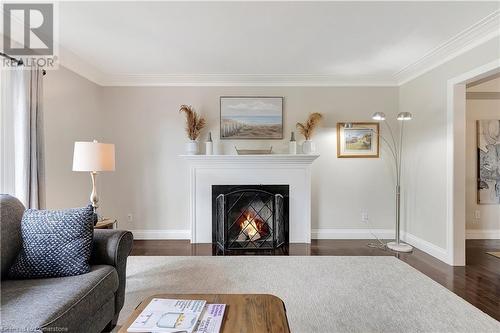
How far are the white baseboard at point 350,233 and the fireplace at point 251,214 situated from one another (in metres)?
0.61

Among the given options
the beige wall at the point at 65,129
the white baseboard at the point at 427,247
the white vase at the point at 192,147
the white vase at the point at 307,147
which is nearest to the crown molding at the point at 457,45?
the white vase at the point at 307,147

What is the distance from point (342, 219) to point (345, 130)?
4.67ft

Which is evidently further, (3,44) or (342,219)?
(342,219)

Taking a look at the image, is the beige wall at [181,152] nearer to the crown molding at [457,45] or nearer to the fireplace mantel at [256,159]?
the fireplace mantel at [256,159]

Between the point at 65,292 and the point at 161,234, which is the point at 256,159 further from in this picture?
the point at 65,292

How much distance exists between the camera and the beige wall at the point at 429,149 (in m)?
3.24

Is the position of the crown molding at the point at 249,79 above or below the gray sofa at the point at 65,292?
above

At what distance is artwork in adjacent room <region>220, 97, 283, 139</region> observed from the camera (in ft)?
13.6

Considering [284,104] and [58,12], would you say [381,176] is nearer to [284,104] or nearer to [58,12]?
[284,104]

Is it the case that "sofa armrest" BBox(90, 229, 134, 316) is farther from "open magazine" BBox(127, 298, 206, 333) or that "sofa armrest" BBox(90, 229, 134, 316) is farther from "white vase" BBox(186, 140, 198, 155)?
"white vase" BBox(186, 140, 198, 155)

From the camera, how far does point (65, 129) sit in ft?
10.8

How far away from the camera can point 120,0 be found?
217cm

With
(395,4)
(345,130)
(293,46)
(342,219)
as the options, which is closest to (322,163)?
(345,130)

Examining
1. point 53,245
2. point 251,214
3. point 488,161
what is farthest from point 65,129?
point 488,161
